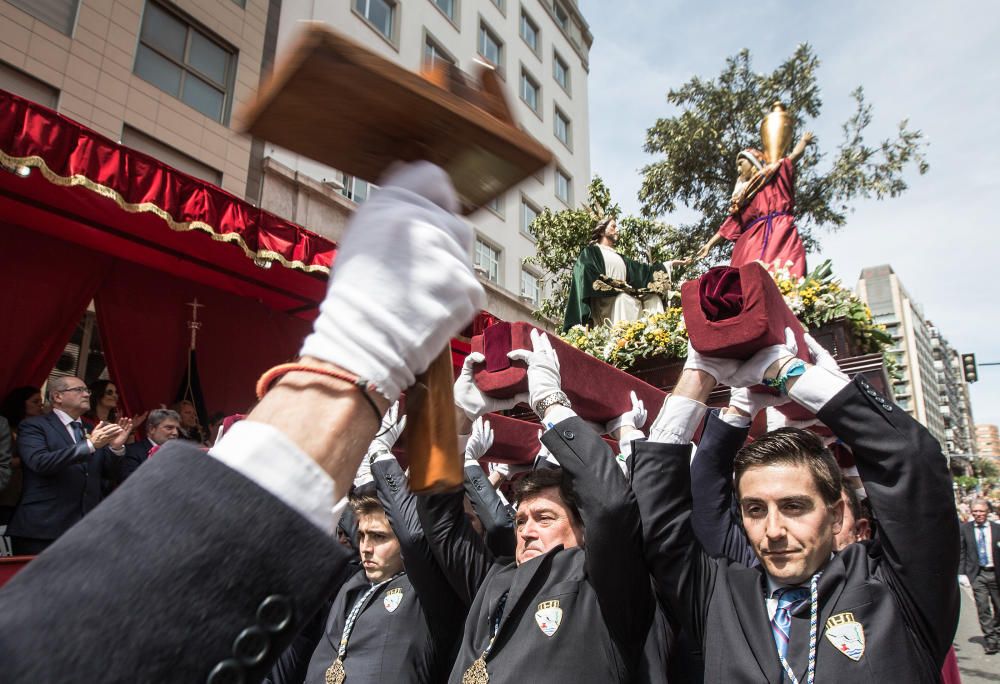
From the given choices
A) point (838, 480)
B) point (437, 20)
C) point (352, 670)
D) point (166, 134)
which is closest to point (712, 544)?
point (838, 480)

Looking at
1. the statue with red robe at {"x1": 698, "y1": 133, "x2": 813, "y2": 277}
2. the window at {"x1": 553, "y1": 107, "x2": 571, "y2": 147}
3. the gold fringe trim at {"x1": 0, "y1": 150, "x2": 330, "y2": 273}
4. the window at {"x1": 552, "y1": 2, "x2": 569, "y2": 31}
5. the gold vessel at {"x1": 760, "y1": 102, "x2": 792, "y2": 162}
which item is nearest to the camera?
the gold fringe trim at {"x1": 0, "y1": 150, "x2": 330, "y2": 273}

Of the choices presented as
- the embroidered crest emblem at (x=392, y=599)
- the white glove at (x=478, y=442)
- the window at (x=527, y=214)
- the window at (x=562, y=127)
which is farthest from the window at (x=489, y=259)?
the embroidered crest emblem at (x=392, y=599)

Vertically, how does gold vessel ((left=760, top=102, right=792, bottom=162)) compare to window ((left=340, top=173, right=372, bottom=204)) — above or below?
below

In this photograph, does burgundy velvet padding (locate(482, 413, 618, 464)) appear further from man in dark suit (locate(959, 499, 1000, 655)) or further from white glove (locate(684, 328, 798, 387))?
man in dark suit (locate(959, 499, 1000, 655))

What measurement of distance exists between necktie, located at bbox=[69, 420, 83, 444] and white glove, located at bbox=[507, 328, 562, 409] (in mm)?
3274

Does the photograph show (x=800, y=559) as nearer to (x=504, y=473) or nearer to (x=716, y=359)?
(x=716, y=359)

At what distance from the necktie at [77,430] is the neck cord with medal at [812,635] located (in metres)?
4.23

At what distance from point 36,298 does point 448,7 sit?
50.8ft

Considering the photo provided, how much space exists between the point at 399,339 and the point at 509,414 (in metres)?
3.31

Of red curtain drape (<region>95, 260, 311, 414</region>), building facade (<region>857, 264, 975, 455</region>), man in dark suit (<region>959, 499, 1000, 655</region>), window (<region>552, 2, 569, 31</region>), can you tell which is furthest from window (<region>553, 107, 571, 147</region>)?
building facade (<region>857, 264, 975, 455</region>)

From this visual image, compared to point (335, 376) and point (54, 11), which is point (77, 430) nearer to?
point (335, 376)

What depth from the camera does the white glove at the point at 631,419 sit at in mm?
2781

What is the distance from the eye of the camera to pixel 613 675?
6.30ft

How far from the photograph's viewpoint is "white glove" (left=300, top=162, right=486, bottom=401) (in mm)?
587
